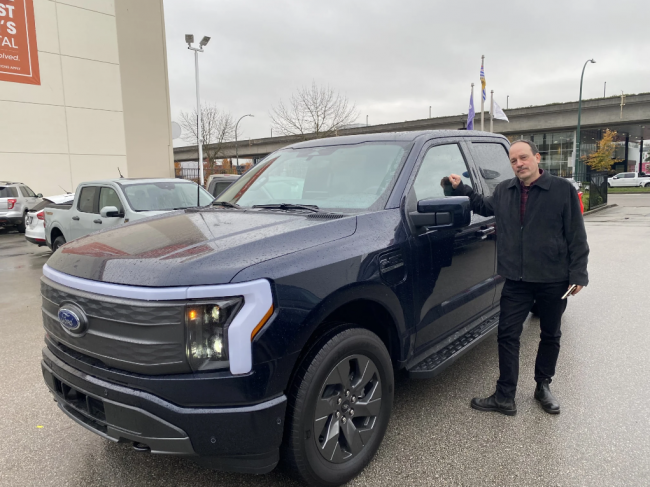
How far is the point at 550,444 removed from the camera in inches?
114

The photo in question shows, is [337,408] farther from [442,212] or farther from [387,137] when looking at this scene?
[387,137]

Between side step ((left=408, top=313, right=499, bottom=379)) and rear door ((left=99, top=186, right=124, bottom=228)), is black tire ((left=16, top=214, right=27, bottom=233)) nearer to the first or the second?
rear door ((left=99, top=186, right=124, bottom=228))

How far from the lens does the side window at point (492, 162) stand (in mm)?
4012

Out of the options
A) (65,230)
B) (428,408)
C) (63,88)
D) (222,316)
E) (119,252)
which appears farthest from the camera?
(63,88)

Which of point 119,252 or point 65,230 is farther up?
point 119,252

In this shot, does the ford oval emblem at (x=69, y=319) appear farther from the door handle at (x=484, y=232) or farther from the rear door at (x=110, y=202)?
the rear door at (x=110, y=202)

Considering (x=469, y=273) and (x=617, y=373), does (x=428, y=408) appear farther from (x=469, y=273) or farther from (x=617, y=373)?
(x=617, y=373)

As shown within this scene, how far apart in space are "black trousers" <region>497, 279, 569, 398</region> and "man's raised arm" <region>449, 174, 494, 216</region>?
21.5 inches

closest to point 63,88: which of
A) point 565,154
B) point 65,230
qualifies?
point 65,230

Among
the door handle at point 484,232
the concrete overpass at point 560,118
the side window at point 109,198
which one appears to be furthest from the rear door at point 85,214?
the concrete overpass at point 560,118

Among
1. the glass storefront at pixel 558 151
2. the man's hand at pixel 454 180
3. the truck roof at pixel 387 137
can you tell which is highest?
the glass storefront at pixel 558 151

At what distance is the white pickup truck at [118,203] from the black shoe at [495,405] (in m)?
5.23

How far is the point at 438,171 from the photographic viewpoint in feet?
11.4

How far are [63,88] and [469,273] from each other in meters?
20.8
